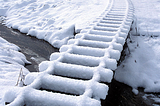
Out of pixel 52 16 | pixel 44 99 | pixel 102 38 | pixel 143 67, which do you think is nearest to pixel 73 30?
pixel 52 16

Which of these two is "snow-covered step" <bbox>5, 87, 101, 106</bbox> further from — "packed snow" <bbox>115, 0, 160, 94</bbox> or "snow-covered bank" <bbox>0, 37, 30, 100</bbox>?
"packed snow" <bbox>115, 0, 160, 94</bbox>

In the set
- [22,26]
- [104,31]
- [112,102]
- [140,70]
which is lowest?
[112,102]

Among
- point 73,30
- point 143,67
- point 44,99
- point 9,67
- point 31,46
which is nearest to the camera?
point 44,99

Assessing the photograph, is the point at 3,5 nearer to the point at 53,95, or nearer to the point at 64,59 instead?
the point at 64,59

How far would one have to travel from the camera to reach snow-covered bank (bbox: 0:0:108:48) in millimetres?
5293

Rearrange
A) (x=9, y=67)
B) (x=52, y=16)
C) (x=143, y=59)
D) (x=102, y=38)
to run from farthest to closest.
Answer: (x=52, y=16)
(x=143, y=59)
(x=9, y=67)
(x=102, y=38)

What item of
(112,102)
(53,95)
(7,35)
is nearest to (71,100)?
(53,95)

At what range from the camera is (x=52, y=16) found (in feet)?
22.4

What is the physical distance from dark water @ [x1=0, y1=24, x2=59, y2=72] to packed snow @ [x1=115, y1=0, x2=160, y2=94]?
2134mm

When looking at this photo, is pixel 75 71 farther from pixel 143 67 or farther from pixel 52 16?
pixel 52 16

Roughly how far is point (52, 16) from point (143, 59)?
4.78 m

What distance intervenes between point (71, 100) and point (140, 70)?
2.33m

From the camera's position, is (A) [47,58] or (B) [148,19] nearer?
(A) [47,58]

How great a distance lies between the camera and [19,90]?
142 centimetres
